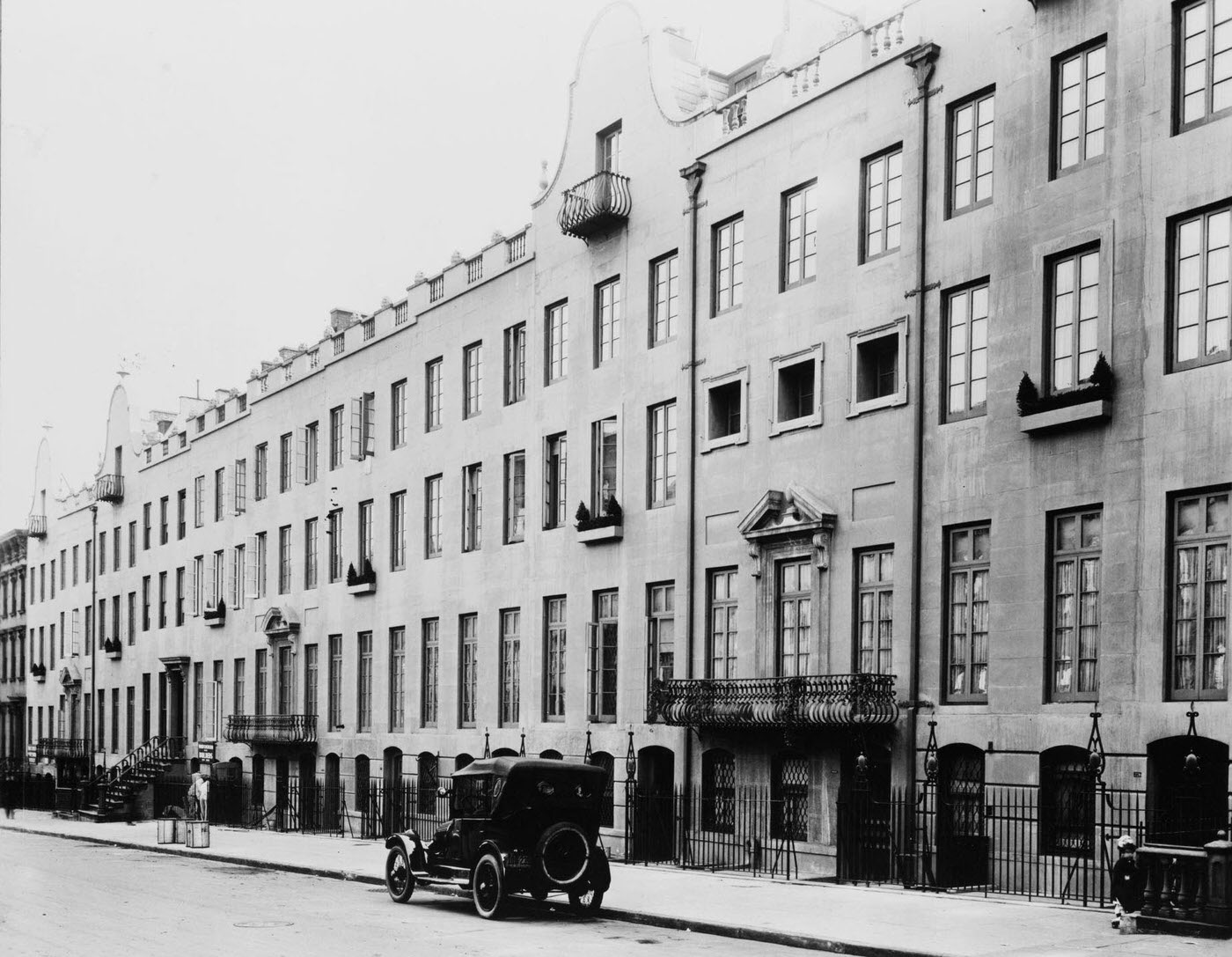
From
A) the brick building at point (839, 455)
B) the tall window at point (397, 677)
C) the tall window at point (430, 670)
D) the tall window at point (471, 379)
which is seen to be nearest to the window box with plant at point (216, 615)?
the brick building at point (839, 455)

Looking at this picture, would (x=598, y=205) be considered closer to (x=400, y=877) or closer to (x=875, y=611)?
(x=875, y=611)

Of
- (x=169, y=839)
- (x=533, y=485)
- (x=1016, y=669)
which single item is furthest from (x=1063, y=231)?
(x=169, y=839)

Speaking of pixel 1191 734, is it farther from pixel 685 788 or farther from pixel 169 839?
pixel 169 839

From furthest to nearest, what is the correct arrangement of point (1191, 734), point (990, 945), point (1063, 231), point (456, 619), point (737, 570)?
point (456, 619), point (737, 570), point (1063, 231), point (1191, 734), point (990, 945)

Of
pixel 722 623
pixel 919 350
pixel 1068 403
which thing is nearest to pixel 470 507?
pixel 722 623

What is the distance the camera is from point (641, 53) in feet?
103

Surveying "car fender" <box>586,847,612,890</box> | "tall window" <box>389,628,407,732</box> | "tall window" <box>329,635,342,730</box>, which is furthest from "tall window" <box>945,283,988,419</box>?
"tall window" <box>329,635,342,730</box>

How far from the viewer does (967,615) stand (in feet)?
74.2

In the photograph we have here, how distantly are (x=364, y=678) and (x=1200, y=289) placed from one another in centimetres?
2796

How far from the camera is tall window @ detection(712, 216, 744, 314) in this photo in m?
28.2

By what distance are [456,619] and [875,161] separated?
17232 mm

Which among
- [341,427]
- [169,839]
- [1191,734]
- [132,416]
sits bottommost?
[169,839]

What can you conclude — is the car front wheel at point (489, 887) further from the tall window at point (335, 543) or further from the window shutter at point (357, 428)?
the tall window at point (335, 543)

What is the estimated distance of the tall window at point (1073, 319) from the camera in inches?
827
